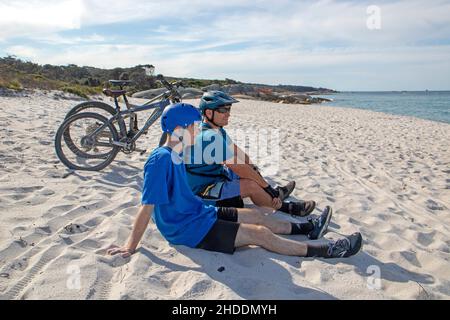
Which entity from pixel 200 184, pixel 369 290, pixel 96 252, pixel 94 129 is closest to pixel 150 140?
pixel 94 129

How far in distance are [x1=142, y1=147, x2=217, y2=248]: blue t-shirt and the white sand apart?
0.17 m

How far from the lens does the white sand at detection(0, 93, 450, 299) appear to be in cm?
245

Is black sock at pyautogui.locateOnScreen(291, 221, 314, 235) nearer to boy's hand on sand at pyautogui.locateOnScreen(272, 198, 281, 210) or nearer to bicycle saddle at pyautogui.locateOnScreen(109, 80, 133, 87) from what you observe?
boy's hand on sand at pyautogui.locateOnScreen(272, 198, 281, 210)

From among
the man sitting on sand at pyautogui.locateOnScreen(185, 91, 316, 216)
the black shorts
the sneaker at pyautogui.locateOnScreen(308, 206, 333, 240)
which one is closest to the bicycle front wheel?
the man sitting on sand at pyautogui.locateOnScreen(185, 91, 316, 216)

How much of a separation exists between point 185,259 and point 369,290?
4.18 feet

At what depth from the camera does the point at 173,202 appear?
2.81 m

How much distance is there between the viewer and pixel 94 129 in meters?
5.18

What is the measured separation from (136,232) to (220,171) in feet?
4.19

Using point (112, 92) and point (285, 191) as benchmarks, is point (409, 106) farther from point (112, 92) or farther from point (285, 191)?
point (112, 92)

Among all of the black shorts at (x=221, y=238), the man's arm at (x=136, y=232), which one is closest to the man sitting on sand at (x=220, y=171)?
the black shorts at (x=221, y=238)

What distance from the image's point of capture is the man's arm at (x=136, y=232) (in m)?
2.71

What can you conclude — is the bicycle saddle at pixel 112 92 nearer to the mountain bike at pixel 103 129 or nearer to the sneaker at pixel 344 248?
the mountain bike at pixel 103 129

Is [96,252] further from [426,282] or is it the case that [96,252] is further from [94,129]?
[94,129]

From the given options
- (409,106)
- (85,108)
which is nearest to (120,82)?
(85,108)
